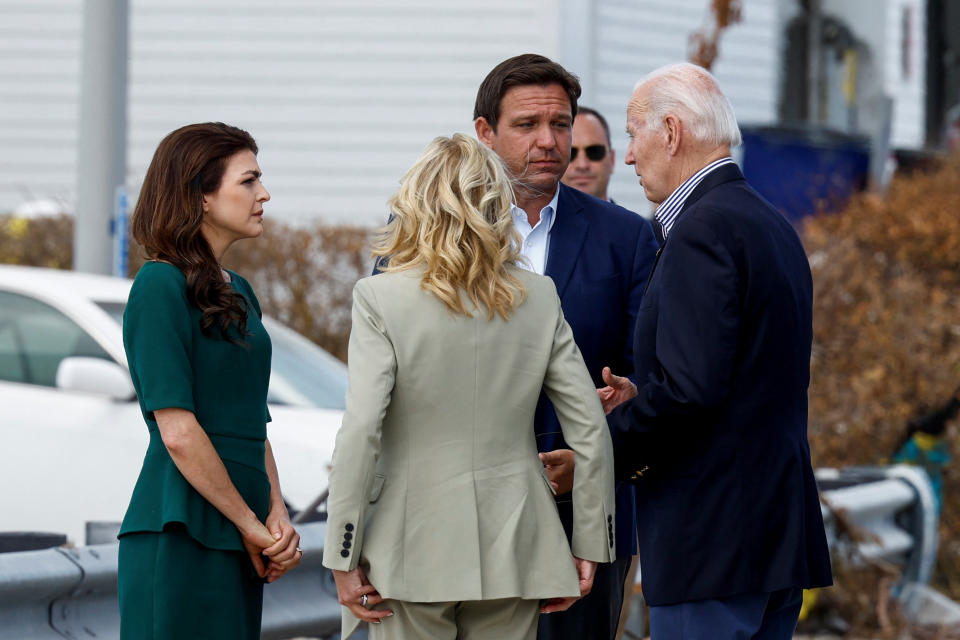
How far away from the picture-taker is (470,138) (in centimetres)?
336

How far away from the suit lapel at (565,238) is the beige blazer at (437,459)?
25.0 inches

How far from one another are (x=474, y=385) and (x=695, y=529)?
0.64 m

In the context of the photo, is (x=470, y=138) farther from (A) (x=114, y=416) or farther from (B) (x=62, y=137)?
(B) (x=62, y=137)

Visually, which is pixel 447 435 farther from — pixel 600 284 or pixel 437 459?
pixel 600 284

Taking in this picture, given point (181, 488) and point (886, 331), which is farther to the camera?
point (886, 331)

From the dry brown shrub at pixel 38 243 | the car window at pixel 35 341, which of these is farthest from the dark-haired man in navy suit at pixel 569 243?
the dry brown shrub at pixel 38 243

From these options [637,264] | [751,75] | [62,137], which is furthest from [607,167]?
[751,75]

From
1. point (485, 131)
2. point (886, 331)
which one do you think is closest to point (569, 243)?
point (485, 131)

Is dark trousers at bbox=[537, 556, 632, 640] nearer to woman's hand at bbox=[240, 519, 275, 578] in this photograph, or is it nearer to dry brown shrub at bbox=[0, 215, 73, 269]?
woman's hand at bbox=[240, 519, 275, 578]

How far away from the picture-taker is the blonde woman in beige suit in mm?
3209

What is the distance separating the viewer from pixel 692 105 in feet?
11.4

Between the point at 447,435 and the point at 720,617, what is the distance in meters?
0.78

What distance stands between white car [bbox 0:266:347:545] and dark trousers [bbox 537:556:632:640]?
2.58 meters

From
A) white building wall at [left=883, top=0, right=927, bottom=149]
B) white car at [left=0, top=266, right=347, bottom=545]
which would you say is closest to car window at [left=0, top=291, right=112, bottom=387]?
white car at [left=0, top=266, right=347, bottom=545]
